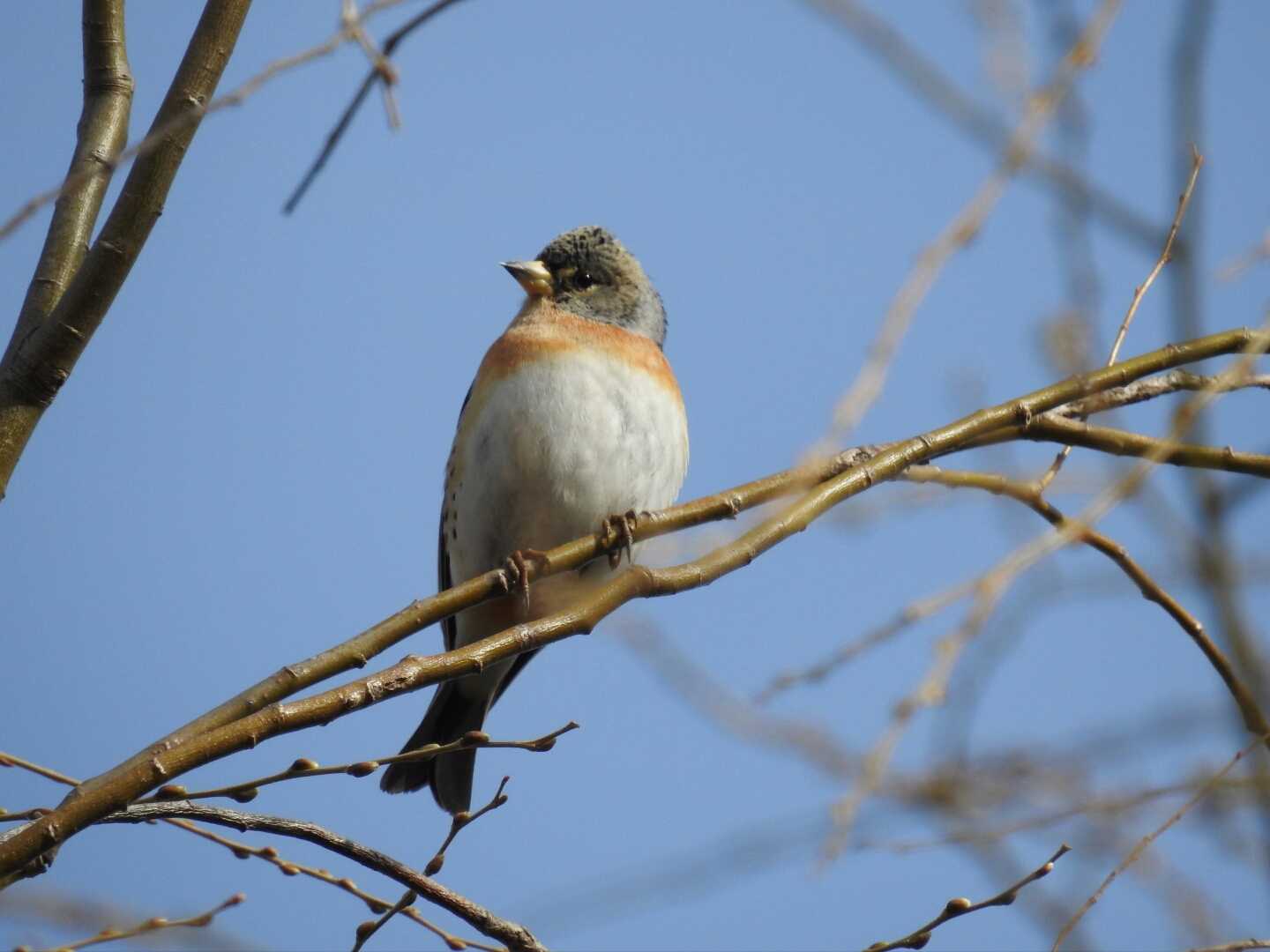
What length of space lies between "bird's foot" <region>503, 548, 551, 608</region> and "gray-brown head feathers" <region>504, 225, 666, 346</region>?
8.66 ft

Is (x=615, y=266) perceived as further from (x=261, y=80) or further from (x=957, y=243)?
(x=957, y=243)

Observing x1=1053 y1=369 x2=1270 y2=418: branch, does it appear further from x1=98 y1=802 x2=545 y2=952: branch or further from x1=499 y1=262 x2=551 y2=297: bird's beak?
x1=499 y1=262 x2=551 y2=297: bird's beak

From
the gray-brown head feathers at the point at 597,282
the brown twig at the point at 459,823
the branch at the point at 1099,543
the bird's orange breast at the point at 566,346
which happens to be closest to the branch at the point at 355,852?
the brown twig at the point at 459,823

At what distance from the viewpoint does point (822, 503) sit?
362cm

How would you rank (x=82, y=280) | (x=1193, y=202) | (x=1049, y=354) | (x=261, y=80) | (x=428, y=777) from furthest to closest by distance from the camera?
(x=428, y=777), (x=82, y=280), (x=1049, y=354), (x=261, y=80), (x=1193, y=202)

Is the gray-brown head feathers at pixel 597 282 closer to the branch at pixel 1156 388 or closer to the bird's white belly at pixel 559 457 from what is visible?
the bird's white belly at pixel 559 457

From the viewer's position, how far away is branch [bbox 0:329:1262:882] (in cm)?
254

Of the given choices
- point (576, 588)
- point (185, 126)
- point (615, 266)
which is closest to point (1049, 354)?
point (185, 126)

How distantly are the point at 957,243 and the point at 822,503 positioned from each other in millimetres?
1774

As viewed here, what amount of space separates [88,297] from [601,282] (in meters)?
3.76

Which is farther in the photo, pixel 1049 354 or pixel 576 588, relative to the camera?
pixel 576 588

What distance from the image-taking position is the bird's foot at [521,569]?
3.82 meters

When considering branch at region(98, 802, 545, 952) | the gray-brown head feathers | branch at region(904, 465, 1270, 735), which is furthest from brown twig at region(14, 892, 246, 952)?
the gray-brown head feathers

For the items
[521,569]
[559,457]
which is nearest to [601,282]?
[559,457]
